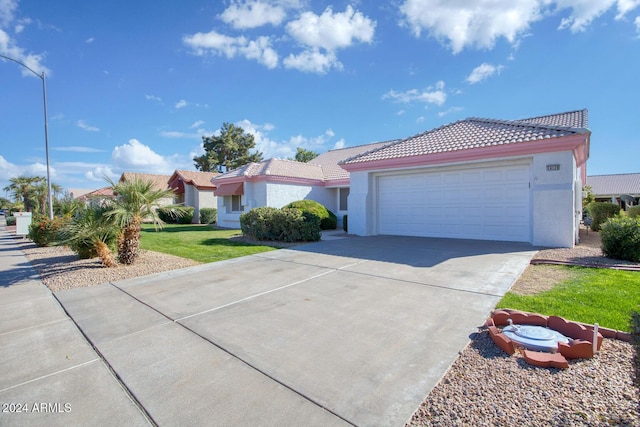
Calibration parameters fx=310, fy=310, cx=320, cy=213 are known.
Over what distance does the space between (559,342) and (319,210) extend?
44.4ft

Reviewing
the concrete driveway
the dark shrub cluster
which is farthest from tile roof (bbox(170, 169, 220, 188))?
the concrete driveway

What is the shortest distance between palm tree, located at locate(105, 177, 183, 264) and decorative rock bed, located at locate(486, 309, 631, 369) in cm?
846

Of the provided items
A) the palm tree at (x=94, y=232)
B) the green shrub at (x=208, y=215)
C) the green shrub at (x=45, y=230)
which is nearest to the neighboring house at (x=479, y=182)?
the palm tree at (x=94, y=232)

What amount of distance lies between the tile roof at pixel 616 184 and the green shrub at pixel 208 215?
47.2 meters

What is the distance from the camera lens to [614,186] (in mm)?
42594

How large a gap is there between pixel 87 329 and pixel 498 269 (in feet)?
26.3

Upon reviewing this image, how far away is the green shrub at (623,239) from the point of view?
7598 mm

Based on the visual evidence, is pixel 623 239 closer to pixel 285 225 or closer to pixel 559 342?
pixel 559 342

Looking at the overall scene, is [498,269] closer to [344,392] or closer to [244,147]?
[344,392]

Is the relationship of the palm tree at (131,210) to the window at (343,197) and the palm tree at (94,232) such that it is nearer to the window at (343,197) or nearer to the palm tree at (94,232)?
the palm tree at (94,232)

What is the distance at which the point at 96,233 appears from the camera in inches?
348

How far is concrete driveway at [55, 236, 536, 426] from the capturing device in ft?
9.09

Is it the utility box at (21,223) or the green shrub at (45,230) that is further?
the utility box at (21,223)

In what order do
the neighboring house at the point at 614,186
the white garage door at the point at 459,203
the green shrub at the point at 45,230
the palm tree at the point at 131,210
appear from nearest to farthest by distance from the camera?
1. the palm tree at the point at 131,210
2. the white garage door at the point at 459,203
3. the green shrub at the point at 45,230
4. the neighboring house at the point at 614,186
